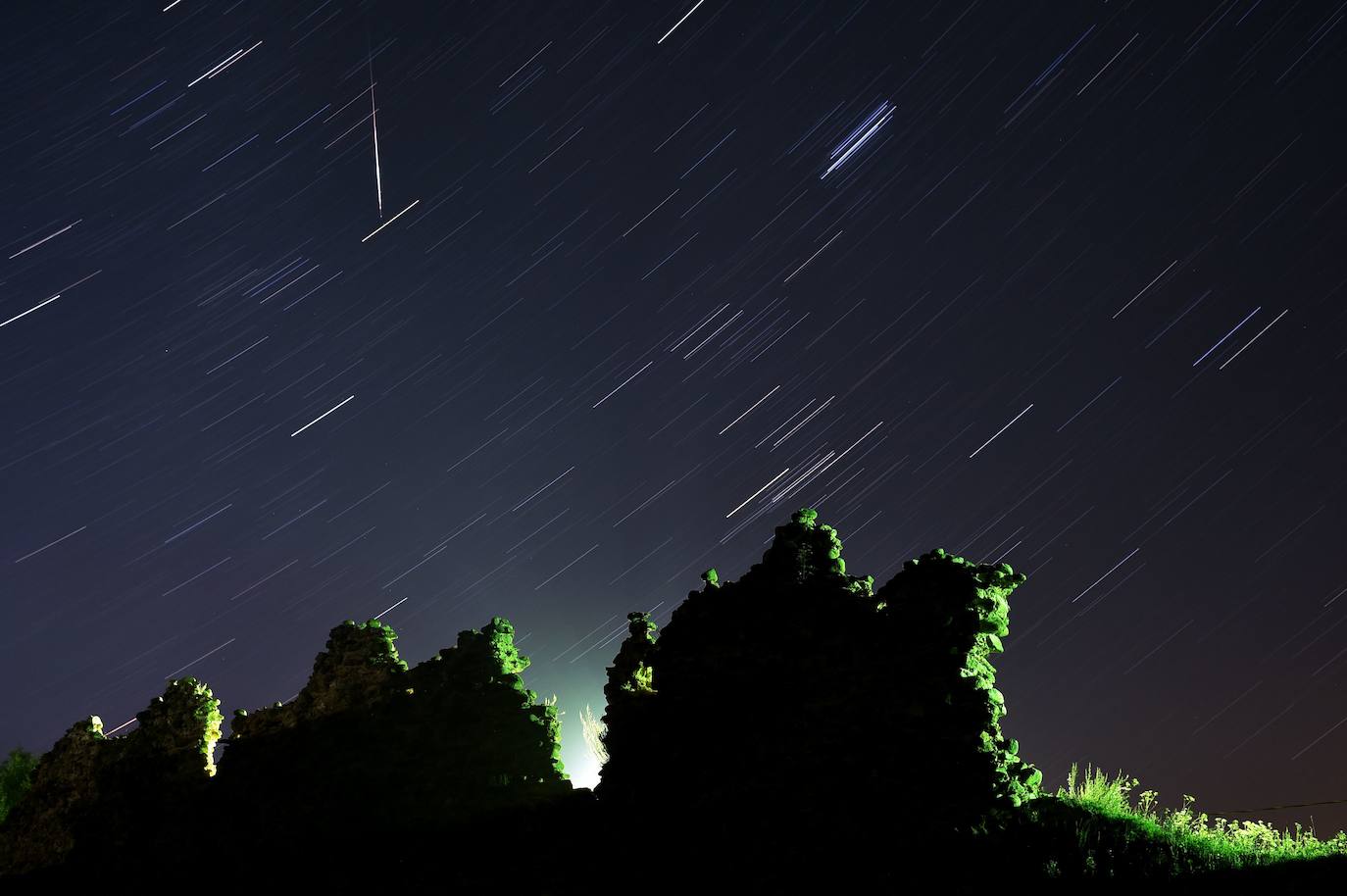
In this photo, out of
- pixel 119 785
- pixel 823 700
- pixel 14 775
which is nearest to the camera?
pixel 823 700

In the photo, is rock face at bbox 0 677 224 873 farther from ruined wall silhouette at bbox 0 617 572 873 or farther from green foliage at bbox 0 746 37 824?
green foliage at bbox 0 746 37 824

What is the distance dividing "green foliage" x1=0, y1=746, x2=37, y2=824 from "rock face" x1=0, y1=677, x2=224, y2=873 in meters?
20.6

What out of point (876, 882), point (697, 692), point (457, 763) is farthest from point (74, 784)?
point (876, 882)

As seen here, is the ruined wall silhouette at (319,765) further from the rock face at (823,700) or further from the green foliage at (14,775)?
the green foliage at (14,775)

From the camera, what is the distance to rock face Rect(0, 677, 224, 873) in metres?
21.9

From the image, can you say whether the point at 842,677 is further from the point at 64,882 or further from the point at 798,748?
the point at 64,882

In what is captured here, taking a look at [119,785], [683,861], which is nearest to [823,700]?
[683,861]

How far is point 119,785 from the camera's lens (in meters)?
22.5

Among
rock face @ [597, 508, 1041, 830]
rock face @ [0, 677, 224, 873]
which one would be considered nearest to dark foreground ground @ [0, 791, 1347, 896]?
rock face @ [597, 508, 1041, 830]

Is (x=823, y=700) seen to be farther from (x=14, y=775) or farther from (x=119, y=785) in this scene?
(x=14, y=775)

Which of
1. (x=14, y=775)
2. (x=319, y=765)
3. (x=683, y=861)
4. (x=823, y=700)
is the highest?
(x=14, y=775)

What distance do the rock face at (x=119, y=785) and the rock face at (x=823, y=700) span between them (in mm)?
13684

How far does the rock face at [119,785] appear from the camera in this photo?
862 inches

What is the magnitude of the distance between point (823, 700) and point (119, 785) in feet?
67.4
